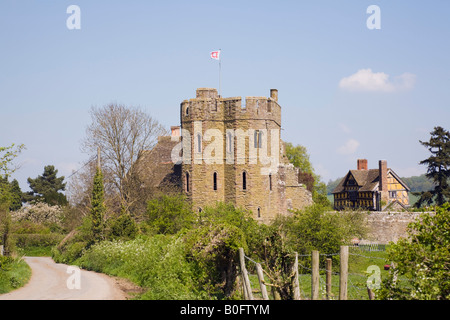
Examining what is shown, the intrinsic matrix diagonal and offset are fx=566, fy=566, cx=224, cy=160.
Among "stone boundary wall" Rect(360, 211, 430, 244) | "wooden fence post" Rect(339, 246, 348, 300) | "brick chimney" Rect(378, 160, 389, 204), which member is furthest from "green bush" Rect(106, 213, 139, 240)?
"brick chimney" Rect(378, 160, 389, 204)

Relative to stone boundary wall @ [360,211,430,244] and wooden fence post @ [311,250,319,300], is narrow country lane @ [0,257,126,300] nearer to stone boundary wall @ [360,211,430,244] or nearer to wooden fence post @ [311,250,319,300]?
wooden fence post @ [311,250,319,300]

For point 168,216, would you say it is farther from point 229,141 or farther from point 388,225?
point 388,225

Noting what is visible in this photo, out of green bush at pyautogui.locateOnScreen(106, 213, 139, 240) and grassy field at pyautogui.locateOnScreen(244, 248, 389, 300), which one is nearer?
grassy field at pyautogui.locateOnScreen(244, 248, 389, 300)

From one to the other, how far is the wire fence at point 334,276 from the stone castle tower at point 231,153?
28.9 feet

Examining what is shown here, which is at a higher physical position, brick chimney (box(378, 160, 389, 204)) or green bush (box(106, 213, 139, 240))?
brick chimney (box(378, 160, 389, 204))

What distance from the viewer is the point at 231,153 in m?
43.2

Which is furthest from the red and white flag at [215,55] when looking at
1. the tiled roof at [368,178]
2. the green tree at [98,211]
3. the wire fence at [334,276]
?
the tiled roof at [368,178]

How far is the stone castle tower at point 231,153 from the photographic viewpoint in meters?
42.8

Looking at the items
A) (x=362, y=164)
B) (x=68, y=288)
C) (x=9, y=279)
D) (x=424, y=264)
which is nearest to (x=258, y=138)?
(x=68, y=288)

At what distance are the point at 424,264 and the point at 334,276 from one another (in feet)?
59.1

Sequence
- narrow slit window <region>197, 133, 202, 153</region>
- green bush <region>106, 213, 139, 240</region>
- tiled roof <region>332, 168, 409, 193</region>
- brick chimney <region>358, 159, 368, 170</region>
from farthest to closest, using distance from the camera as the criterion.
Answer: brick chimney <region>358, 159, 368, 170</region> → tiled roof <region>332, 168, 409, 193</region> → narrow slit window <region>197, 133, 202, 153</region> → green bush <region>106, 213, 139, 240</region>

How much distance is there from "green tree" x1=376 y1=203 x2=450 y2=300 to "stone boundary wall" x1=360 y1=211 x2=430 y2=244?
134 ft

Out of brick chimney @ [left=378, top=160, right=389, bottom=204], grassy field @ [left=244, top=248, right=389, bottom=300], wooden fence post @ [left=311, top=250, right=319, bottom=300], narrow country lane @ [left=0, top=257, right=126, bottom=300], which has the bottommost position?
grassy field @ [left=244, top=248, right=389, bottom=300]

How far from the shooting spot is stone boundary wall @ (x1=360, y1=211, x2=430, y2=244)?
52.8m
